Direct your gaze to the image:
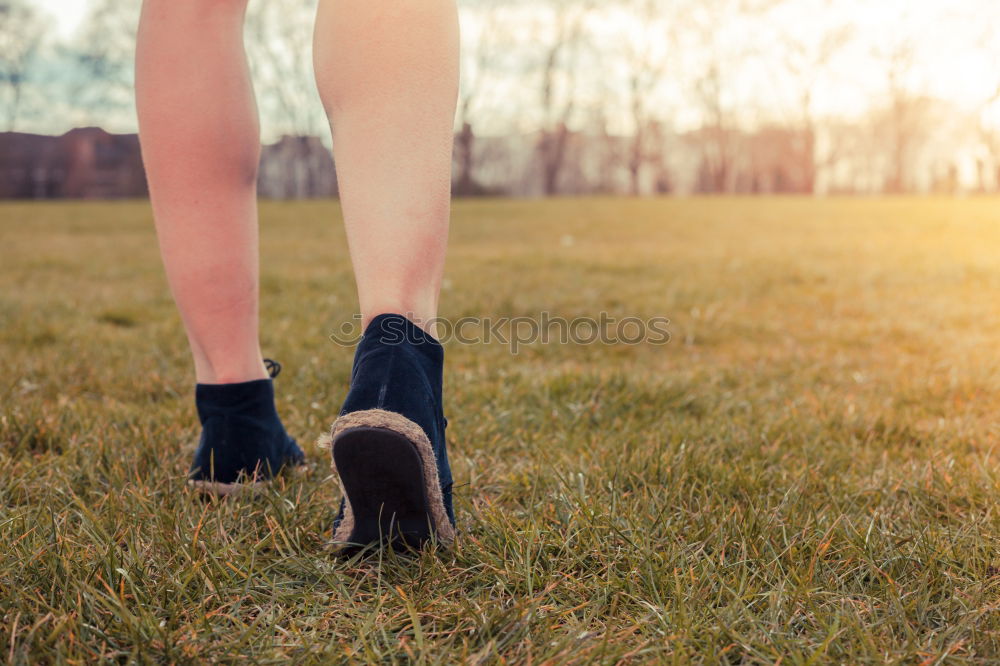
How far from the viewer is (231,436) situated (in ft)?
4.69

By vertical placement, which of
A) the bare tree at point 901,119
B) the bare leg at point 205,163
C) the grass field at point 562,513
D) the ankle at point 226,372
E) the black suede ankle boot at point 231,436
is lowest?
the grass field at point 562,513

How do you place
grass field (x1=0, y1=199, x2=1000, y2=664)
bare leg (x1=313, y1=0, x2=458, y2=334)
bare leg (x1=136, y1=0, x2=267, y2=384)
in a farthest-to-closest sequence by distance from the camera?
bare leg (x1=136, y1=0, x2=267, y2=384), bare leg (x1=313, y1=0, x2=458, y2=334), grass field (x1=0, y1=199, x2=1000, y2=664)

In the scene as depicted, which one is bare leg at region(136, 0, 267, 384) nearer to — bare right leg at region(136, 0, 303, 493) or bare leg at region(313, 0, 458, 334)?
bare right leg at region(136, 0, 303, 493)

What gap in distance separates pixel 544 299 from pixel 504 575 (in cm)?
337

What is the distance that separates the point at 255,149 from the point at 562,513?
872 mm

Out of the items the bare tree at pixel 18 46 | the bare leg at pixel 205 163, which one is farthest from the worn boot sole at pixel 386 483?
the bare tree at pixel 18 46

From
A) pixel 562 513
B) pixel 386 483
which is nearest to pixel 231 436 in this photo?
pixel 386 483

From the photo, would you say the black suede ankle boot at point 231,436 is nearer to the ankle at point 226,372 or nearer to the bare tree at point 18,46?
the ankle at point 226,372

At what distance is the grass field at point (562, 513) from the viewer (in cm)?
96

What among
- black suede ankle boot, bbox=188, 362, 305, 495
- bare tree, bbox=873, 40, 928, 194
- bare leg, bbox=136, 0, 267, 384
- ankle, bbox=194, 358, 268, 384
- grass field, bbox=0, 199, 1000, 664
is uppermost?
bare tree, bbox=873, 40, 928, 194

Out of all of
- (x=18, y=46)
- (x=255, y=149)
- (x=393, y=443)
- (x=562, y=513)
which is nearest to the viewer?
(x=393, y=443)

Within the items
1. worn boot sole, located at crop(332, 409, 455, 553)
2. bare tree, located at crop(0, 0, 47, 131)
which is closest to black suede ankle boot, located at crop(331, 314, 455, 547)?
worn boot sole, located at crop(332, 409, 455, 553)

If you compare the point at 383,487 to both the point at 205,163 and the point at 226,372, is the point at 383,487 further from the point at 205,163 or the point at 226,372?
the point at 205,163

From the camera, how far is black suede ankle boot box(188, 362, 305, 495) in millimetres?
1427
